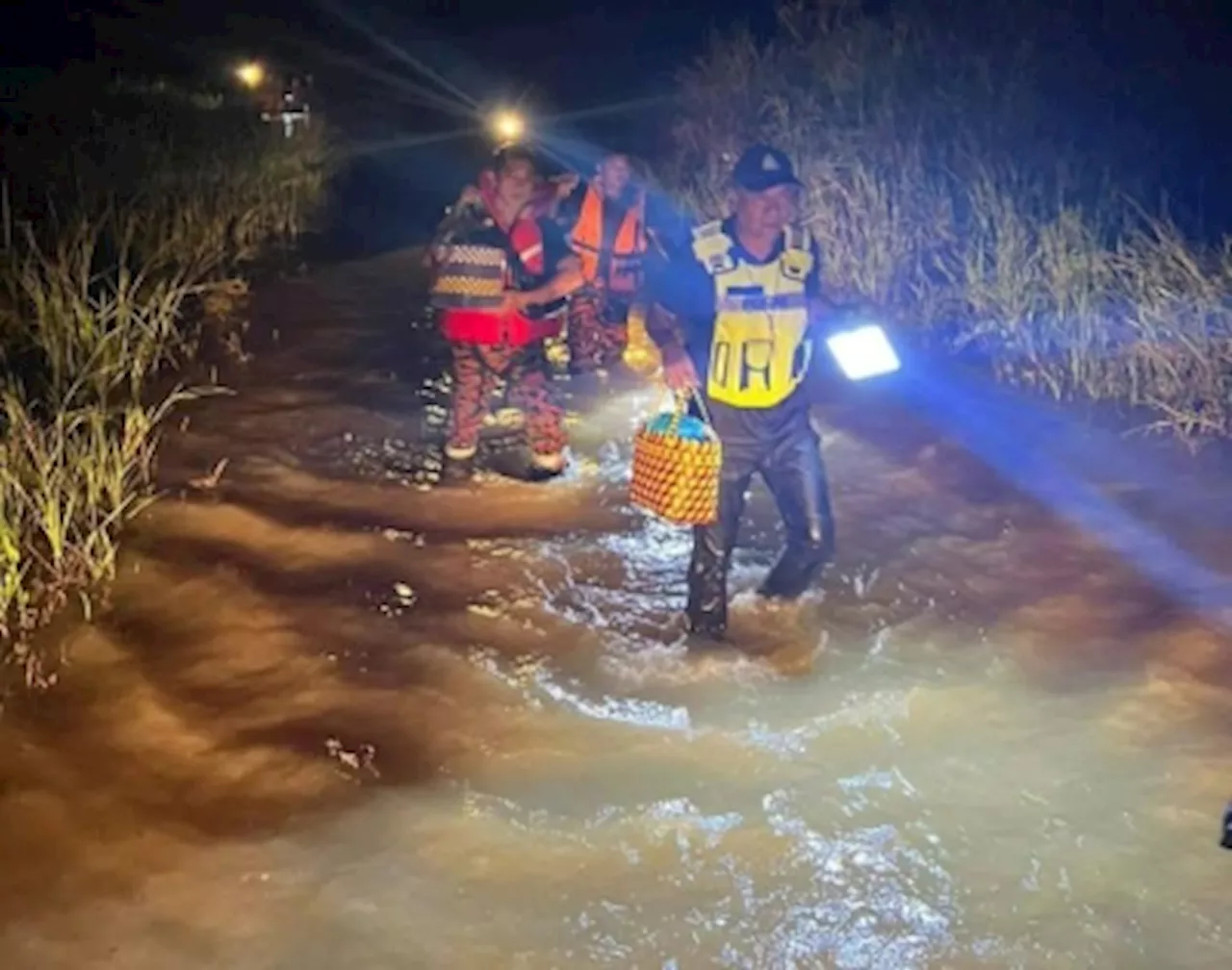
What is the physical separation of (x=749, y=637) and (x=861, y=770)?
3.17 feet

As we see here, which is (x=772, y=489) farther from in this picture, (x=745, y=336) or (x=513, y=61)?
(x=513, y=61)

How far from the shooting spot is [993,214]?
8.64 metres

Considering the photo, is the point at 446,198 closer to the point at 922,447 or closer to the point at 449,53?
the point at 922,447

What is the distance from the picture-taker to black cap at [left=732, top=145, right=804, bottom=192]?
4594 mm

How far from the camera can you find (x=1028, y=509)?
633cm

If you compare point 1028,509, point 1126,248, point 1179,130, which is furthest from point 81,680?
point 1179,130

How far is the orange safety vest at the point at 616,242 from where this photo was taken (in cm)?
798

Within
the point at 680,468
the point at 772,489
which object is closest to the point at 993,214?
the point at 772,489

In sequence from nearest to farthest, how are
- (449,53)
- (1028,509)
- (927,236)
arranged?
(1028,509), (927,236), (449,53)

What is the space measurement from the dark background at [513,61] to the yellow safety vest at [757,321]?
17.2ft

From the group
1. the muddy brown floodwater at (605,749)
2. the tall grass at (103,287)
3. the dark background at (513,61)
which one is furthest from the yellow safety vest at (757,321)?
the dark background at (513,61)

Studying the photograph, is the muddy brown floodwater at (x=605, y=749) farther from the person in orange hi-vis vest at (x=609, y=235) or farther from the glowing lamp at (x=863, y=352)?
the person in orange hi-vis vest at (x=609, y=235)

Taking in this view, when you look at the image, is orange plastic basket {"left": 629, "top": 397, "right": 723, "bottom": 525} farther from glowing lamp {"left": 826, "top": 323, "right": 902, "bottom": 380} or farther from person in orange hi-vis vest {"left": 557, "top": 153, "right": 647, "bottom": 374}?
person in orange hi-vis vest {"left": 557, "top": 153, "right": 647, "bottom": 374}

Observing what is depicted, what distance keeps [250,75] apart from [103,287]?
13.7 m
